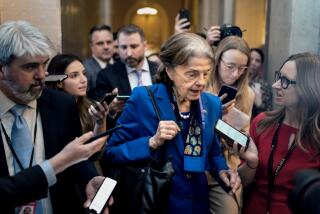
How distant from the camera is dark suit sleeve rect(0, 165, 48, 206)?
5.81ft

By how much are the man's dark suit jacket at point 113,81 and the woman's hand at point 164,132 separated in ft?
5.72

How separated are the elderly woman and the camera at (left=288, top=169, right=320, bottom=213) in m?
1.13

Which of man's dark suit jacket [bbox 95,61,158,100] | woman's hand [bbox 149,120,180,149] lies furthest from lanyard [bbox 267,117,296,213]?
man's dark suit jacket [bbox 95,61,158,100]

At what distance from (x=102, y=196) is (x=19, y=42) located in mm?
801

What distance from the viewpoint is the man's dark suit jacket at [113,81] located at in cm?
396

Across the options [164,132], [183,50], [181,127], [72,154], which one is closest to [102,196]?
[72,154]

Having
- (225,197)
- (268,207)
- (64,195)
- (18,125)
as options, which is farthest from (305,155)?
(18,125)

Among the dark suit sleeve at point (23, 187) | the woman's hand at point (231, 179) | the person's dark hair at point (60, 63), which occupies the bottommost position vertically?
the woman's hand at point (231, 179)

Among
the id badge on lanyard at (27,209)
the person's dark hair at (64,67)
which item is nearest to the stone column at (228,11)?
the person's dark hair at (64,67)

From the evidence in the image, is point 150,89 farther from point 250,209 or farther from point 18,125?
point 250,209

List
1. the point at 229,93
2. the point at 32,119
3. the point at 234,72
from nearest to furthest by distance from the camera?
the point at 32,119 → the point at 229,93 → the point at 234,72

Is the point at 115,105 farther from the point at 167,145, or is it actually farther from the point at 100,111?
the point at 167,145

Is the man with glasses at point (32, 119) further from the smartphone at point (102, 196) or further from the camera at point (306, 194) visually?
the camera at point (306, 194)

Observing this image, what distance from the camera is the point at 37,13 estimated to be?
12.5 feet
